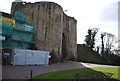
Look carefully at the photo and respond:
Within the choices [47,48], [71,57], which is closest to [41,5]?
[47,48]

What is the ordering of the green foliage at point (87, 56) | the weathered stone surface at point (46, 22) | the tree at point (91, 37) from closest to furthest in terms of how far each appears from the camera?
1. the weathered stone surface at point (46, 22)
2. the green foliage at point (87, 56)
3. the tree at point (91, 37)

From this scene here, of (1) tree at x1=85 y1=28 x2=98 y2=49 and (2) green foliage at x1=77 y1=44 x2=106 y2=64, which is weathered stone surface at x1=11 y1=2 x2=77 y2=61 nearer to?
(2) green foliage at x1=77 y1=44 x2=106 y2=64

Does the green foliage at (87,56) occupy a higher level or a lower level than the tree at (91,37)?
lower

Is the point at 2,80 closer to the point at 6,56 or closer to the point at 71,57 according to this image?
the point at 6,56

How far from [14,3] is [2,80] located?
27.0m

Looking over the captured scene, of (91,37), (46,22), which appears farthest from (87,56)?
(46,22)

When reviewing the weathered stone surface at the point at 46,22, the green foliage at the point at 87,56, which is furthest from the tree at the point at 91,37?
the weathered stone surface at the point at 46,22

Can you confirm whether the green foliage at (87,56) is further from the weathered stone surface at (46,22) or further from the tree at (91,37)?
the weathered stone surface at (46,22)

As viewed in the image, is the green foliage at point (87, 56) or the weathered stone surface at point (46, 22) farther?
the green foliage at point (87, 56)

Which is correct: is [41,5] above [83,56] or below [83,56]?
above

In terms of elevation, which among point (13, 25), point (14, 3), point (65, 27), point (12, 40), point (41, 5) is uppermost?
point (14, 3)

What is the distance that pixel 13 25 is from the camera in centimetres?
1933

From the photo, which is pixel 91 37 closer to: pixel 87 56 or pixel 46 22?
pixel 87 56

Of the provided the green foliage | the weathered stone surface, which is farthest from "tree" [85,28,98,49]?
the weathered stone surface
